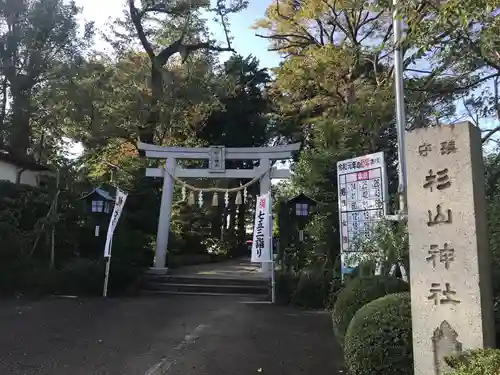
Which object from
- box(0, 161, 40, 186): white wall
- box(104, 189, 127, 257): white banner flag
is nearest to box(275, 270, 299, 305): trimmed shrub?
box(104, 189, 127, 257): white banner flag

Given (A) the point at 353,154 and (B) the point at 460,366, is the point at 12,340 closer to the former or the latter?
(B) the point at 460,366

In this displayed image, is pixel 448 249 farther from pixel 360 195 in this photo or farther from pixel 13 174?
pixel 13 174

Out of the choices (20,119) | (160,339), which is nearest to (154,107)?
(20,119)

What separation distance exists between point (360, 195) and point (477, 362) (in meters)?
6.75

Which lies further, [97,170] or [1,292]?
[97,170]

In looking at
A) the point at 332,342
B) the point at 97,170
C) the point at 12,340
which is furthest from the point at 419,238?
the point at 97,170

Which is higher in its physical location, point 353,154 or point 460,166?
point 353,154

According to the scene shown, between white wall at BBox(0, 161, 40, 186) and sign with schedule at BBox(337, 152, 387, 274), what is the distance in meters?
14.1

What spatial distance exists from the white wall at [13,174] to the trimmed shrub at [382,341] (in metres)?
17.5

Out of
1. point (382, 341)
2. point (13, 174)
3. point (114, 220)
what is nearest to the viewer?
point (382, 341)

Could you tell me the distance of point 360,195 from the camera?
9.97 m

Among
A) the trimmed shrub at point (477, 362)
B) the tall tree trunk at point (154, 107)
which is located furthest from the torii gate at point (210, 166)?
the trimmed shrub at point (477, 362)

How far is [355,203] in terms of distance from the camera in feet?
33.1

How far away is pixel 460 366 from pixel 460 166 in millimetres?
1643
